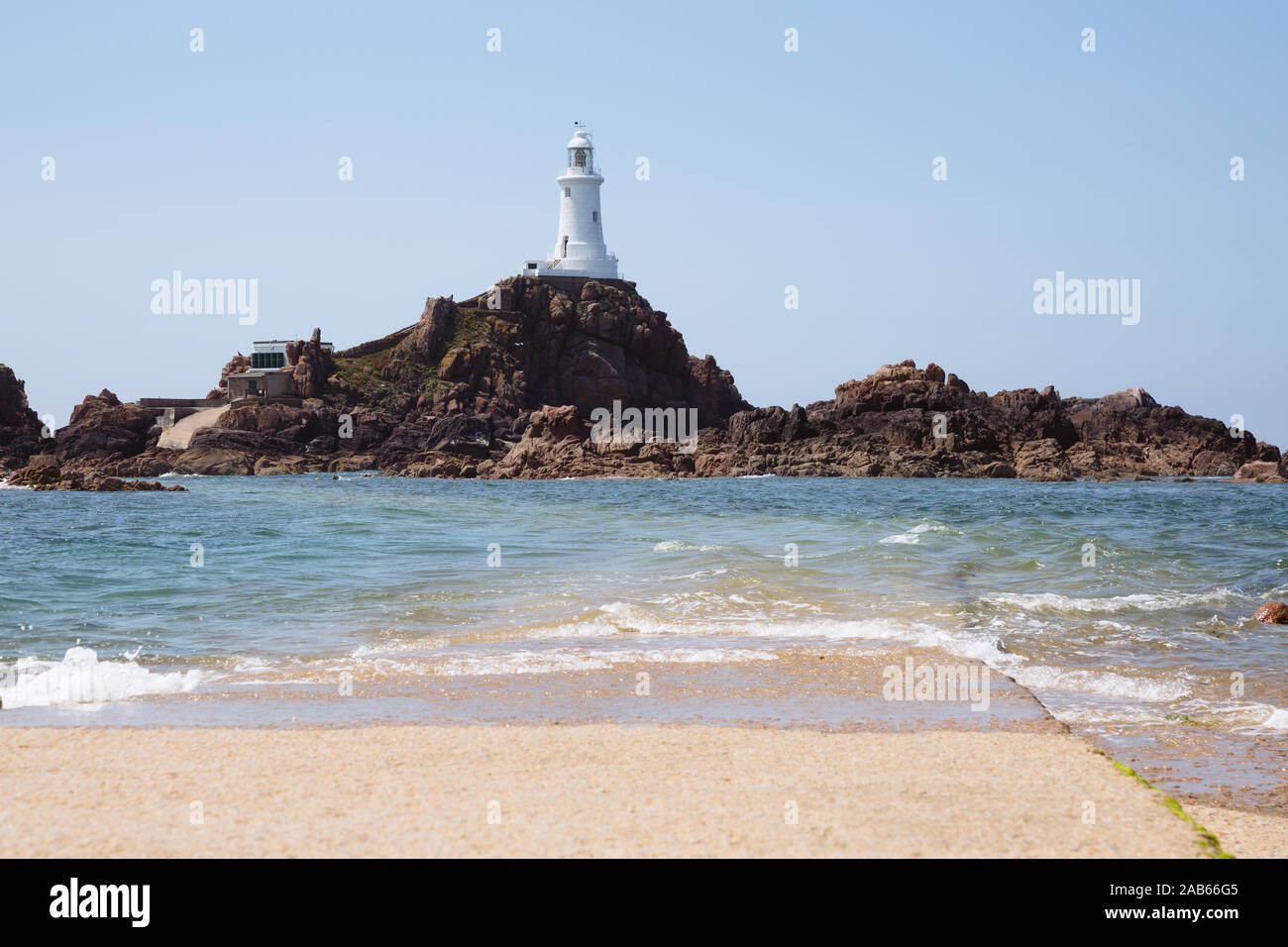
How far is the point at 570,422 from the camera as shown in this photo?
82.4m

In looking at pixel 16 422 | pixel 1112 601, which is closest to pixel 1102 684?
pixel 1112 601

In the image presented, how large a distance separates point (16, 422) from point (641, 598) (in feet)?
283

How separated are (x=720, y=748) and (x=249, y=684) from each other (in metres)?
5.24

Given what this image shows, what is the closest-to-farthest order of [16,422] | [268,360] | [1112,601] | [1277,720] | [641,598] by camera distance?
[1277,720], [1112,601], [641,598], [16,422], [268,360]

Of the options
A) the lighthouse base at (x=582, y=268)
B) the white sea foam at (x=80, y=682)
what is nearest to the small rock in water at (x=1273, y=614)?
the white sea foam at (x=80, y=682)

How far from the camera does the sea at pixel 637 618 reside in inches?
379

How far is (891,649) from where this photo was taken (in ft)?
42.5

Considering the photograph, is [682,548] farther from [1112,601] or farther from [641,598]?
[1112,601]

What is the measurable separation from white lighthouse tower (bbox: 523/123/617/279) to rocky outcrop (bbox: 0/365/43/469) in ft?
162

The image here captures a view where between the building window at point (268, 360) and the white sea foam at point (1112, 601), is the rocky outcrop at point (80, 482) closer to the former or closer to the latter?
the building window at point (268, 360)

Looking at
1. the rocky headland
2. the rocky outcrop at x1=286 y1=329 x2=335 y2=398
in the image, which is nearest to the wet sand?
the rocky headland

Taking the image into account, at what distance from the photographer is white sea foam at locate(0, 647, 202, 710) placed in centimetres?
1005
